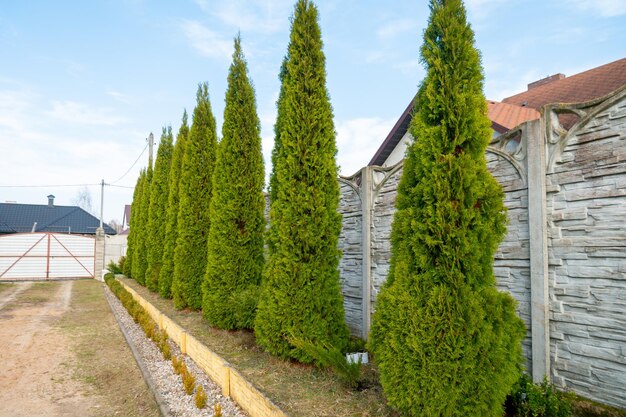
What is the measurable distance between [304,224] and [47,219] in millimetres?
39277

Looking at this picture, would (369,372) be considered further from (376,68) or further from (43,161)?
(43,161)

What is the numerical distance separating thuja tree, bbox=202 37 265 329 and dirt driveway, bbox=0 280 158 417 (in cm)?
181

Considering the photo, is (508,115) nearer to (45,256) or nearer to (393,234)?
(393,234)

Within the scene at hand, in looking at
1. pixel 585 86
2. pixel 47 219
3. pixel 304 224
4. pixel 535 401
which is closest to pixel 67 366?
pixel 304 224

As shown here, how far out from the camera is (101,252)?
22.8 metres

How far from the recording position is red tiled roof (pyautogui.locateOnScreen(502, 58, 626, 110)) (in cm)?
971

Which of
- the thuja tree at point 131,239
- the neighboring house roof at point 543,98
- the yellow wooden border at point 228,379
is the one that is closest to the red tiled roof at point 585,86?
the neighboring house roof at point 543,98

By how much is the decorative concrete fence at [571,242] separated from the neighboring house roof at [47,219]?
3595cm

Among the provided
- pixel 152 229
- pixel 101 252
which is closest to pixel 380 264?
pixel 152 229

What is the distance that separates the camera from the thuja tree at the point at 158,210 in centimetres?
1305

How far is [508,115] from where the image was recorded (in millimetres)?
11023

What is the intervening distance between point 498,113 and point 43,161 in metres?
26.0

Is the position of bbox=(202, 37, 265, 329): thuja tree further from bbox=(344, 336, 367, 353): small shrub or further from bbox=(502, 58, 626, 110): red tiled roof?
bbox=(502, 58, 626, 110): red tiled roof

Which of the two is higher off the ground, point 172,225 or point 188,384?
point 172,225
